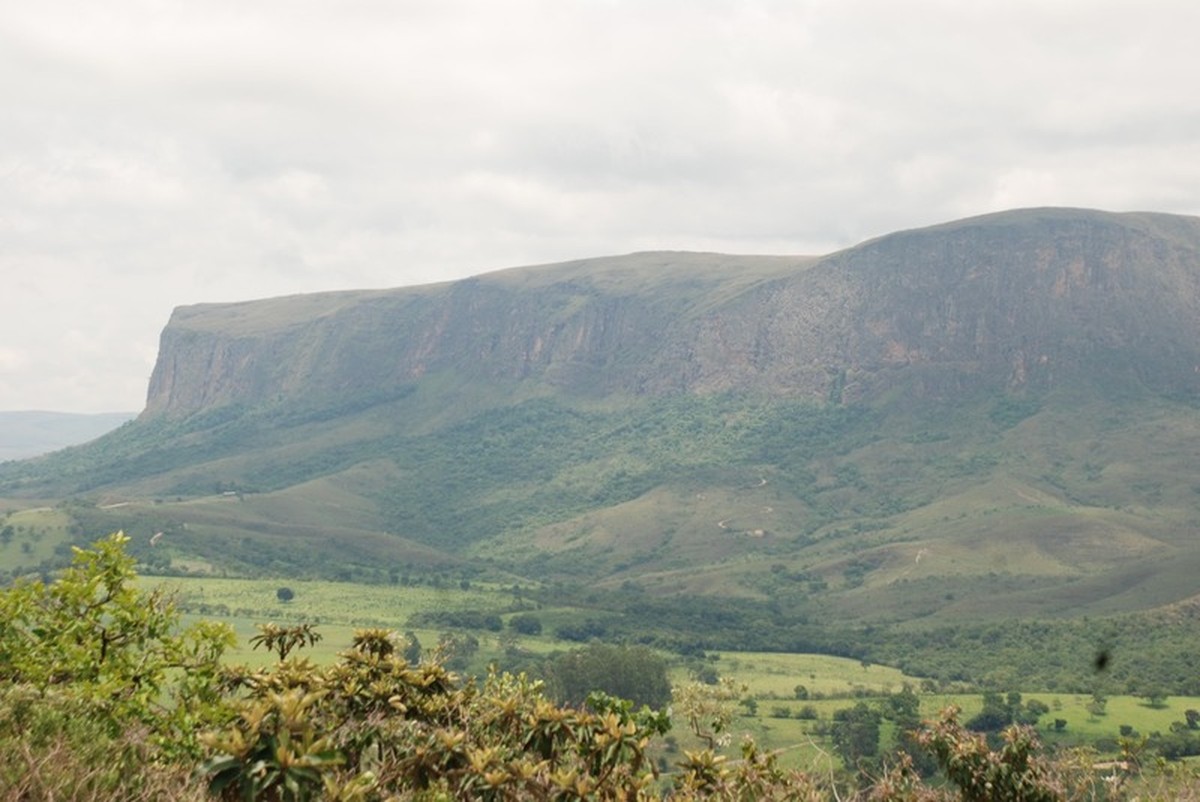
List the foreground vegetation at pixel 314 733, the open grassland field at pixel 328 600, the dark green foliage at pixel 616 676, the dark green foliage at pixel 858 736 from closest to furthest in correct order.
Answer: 1. the foreground vegetation at pixel 314 733
2. the dark green foliage at pixel 858 736
3. the dark green foliage at pixel 616 676
4. the open grassland field at pixel 328 600

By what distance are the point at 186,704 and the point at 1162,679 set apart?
11360 centimetres

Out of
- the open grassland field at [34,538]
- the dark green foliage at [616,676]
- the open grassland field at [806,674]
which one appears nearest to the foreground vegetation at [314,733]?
the dark green foliage at [616,676]

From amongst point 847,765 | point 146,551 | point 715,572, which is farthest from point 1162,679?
point 146,551

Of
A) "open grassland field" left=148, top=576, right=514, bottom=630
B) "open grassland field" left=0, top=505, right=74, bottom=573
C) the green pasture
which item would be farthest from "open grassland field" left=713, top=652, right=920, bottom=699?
the green pasture

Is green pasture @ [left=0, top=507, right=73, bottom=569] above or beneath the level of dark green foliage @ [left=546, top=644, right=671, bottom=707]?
above

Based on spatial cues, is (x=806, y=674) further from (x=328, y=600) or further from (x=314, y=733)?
(x=314, y=733)

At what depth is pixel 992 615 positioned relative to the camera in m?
143

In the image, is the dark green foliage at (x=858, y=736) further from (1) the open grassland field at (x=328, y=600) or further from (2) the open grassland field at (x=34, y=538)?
(2) the open grassland field at (x=34, y=538)

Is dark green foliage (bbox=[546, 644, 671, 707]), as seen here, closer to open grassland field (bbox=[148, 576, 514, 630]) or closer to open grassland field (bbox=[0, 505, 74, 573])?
open grassland field (bbox=[148, 576, 514, 630])

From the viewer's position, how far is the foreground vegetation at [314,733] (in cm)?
990

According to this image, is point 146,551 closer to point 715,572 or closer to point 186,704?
point 715,572

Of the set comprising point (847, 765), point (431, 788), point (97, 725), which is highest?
point (97, 725)

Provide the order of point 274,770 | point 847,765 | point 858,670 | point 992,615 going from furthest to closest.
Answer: point 992,615 → point 858,670 → point 847,765 → point 274,770

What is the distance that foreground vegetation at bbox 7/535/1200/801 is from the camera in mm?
9898
